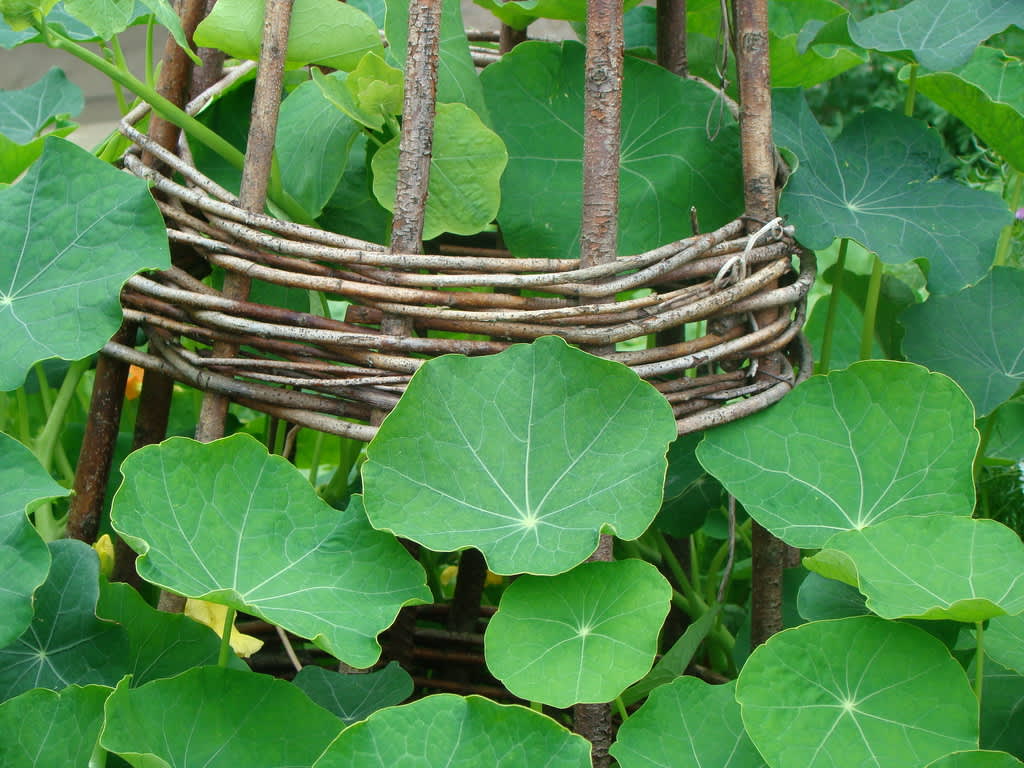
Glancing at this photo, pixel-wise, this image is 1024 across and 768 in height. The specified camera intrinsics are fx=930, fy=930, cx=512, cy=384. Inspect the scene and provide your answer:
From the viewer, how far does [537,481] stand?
24.9 inches

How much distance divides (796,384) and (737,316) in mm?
80

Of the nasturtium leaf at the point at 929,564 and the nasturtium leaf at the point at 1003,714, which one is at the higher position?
the nasturtium leaf at the point at 929,564

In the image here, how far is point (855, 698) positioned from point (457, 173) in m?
0.46

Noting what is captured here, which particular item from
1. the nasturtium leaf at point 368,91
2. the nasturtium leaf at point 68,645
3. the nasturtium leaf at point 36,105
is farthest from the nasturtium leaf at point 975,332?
the nasturtium leaf at point 36,105

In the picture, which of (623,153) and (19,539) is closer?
(19,539)

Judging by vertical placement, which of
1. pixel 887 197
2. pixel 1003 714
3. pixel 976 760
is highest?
pixel 887 197

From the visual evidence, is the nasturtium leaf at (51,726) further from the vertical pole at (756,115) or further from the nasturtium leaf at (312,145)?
the vertical pole at (756,115)

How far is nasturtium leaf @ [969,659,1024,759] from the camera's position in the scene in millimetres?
675

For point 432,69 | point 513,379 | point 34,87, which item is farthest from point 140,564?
point 34,87

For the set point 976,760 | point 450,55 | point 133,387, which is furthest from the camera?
point 133,387

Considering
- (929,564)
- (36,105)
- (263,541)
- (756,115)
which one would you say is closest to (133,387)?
(36,105)

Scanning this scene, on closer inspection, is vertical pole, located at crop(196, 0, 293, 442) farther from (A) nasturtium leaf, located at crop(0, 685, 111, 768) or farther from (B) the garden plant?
(A) nasturtium leaf, located at crop(0, 685, 111, 768)

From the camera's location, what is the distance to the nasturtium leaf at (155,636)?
685mm

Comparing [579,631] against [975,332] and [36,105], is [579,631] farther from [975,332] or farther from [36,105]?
[36,105]
